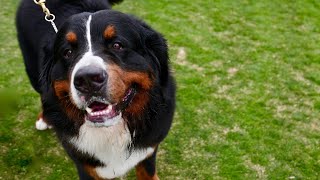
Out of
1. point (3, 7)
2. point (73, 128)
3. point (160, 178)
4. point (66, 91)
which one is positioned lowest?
point (3, 7)

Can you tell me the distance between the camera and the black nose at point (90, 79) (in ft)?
7.89

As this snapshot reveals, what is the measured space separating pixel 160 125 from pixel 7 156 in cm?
199

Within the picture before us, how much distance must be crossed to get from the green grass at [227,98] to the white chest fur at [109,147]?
0.90 meters

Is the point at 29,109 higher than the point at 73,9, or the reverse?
the point at 73,9

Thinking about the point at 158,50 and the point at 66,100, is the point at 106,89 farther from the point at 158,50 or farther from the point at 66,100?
the point at 158,50

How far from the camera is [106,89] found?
2.52 m

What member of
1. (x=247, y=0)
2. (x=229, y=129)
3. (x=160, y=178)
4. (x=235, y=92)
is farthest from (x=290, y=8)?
(x=160, y=178)

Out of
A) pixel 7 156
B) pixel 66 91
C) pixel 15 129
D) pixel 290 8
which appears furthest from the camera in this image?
pixel 290 8

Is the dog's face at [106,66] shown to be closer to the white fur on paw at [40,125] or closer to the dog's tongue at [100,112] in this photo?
the dog's tongue at [100,112]

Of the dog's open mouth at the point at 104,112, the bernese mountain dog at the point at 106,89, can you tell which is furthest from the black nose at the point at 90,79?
the dog's open mouth at the point at 104,112

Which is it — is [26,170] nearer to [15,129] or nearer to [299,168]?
[15,129]

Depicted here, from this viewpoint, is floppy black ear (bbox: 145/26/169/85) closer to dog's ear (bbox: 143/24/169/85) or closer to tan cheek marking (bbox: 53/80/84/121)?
dog's ear (bbox: 143/24/169/85)

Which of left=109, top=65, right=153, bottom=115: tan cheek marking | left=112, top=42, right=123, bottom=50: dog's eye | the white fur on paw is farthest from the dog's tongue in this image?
the white fur on paw

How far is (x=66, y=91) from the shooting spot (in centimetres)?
286
